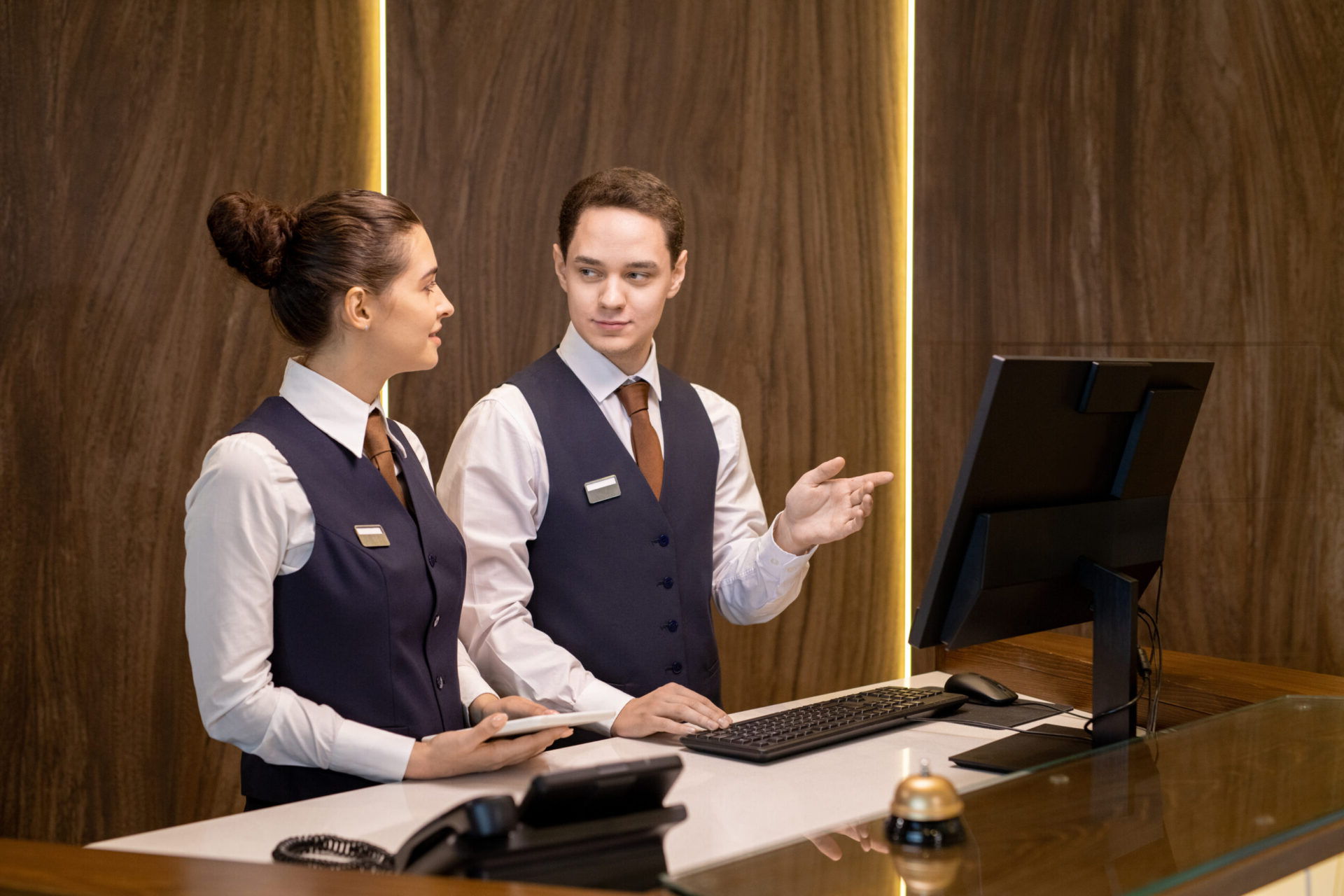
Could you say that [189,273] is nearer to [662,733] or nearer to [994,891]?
[662,733]

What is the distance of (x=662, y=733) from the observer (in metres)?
1.77

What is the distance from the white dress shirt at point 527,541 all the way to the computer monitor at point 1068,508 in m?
0.64

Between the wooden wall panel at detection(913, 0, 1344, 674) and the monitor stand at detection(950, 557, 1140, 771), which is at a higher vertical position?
the wooden wall panel at detection(913, 0, 1344, 674)

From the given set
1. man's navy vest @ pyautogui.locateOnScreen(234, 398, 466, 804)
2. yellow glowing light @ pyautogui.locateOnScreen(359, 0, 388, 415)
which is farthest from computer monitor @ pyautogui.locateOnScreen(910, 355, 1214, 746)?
yellow glowing light @ pyautogui.locateOnScreen(359, 0, 388, 415)

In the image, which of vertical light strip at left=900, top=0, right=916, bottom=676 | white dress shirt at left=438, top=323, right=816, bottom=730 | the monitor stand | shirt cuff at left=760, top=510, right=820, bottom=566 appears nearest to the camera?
the monitor stand

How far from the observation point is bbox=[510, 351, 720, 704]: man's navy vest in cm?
216

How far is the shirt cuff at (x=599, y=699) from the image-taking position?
195 cm

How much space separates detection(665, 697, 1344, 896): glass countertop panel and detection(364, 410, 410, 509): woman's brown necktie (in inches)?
41.3

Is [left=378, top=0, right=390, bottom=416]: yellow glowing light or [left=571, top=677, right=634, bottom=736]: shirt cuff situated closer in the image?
[left=571, top=677, right=634, bottom=736]: shirt cuff

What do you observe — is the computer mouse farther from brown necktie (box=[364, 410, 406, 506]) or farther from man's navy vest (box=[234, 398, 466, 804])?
brown necktie (box=[364, 410, 406, 506])

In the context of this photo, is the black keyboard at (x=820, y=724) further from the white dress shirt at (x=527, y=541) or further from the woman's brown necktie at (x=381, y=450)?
the woman's brown necktie at (x=381, y=450)

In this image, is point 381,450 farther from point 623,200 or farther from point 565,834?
point 565,834

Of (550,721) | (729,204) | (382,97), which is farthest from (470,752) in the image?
(729,204)

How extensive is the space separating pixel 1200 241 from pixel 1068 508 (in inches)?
74.4
